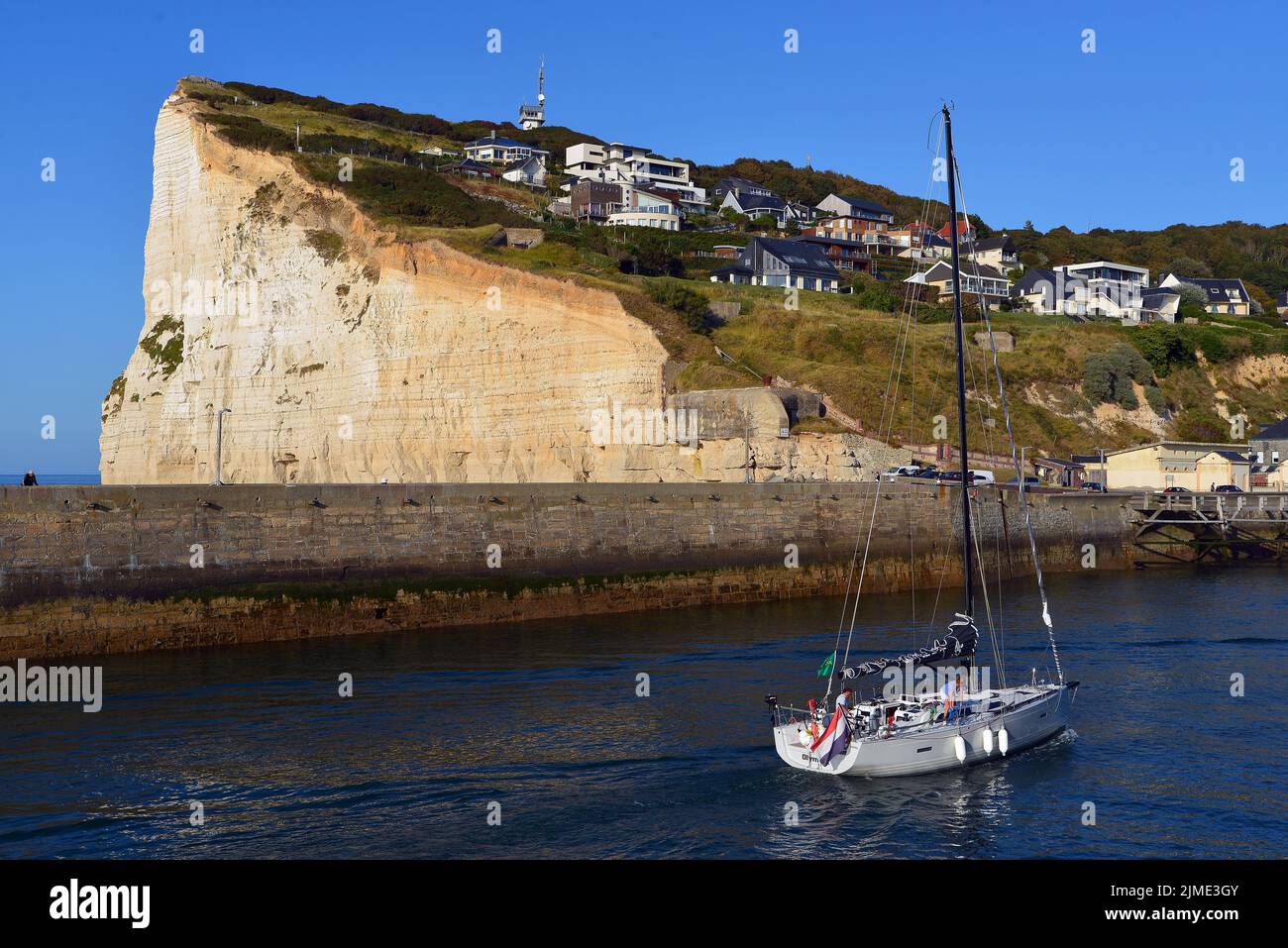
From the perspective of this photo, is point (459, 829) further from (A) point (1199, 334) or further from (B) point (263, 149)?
(A) point (1199, 334)

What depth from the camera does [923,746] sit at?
20.9 m

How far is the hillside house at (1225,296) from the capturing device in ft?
357

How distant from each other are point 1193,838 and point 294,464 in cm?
5026

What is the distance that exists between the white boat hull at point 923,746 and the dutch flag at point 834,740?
10cm

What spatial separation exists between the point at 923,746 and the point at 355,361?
44912mm

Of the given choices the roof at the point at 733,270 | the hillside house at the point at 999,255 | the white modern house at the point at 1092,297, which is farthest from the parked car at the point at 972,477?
the hillside house at the point at 999,255

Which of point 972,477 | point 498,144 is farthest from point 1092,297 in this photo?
point 498,144

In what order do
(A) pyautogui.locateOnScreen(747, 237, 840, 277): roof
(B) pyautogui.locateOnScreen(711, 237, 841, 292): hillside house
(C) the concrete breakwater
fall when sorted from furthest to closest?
(A) pyautogui.locateOnScreen(747, 237, 840, 277): roof → (B) pyautogui.locateOnScreen(711, 237, 841, 292): hillside house → (C) the concrete breakwater

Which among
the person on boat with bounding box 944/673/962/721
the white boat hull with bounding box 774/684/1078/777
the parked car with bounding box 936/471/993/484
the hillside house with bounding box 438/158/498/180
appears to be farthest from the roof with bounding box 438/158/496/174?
the white boat hull with bounding box 774/684/1078/777

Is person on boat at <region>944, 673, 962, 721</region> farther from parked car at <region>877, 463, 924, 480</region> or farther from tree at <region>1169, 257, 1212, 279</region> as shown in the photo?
tree at <region>1169, 257, 1212, 279</region>

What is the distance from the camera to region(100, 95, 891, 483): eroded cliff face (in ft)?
183

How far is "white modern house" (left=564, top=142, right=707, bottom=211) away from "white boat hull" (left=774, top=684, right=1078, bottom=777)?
10791 cm

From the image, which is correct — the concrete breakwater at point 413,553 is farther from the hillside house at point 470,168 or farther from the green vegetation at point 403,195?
the hillside house at point 470,168
